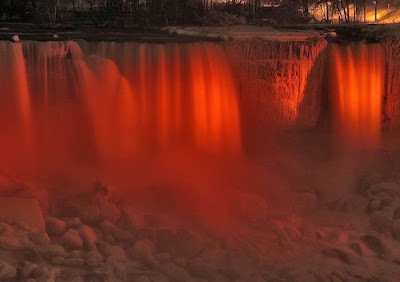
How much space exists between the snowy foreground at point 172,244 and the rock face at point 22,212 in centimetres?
1

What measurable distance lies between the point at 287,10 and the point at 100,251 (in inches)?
542

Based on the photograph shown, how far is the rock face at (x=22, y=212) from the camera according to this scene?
6.68 m

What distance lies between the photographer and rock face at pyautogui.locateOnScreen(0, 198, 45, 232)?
6680mm

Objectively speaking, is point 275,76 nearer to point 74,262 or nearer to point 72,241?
point 72,241

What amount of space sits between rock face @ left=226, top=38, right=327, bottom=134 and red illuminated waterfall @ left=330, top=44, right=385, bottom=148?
0.39m

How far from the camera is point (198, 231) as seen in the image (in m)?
7.41

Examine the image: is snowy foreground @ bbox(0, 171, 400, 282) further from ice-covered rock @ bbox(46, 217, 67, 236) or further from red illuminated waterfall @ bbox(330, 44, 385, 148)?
red illuminated waterfall @ bbox(330, 44, 385, 148)

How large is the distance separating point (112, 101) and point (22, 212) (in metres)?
2.93

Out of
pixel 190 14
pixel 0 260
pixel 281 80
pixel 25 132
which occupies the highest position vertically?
pixel 190 14

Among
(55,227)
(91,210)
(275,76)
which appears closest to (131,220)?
(91,210)

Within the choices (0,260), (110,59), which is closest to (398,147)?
(110,59)

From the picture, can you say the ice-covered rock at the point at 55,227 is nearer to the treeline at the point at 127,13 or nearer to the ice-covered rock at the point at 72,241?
the ice-covered rock at the point at 72,241

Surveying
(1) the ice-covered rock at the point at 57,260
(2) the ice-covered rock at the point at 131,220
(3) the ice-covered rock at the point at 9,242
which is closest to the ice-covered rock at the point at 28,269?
(1) the ice-covered rock at the point at 57,260

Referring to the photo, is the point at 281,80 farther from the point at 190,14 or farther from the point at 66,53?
Result: the point at 190,14
